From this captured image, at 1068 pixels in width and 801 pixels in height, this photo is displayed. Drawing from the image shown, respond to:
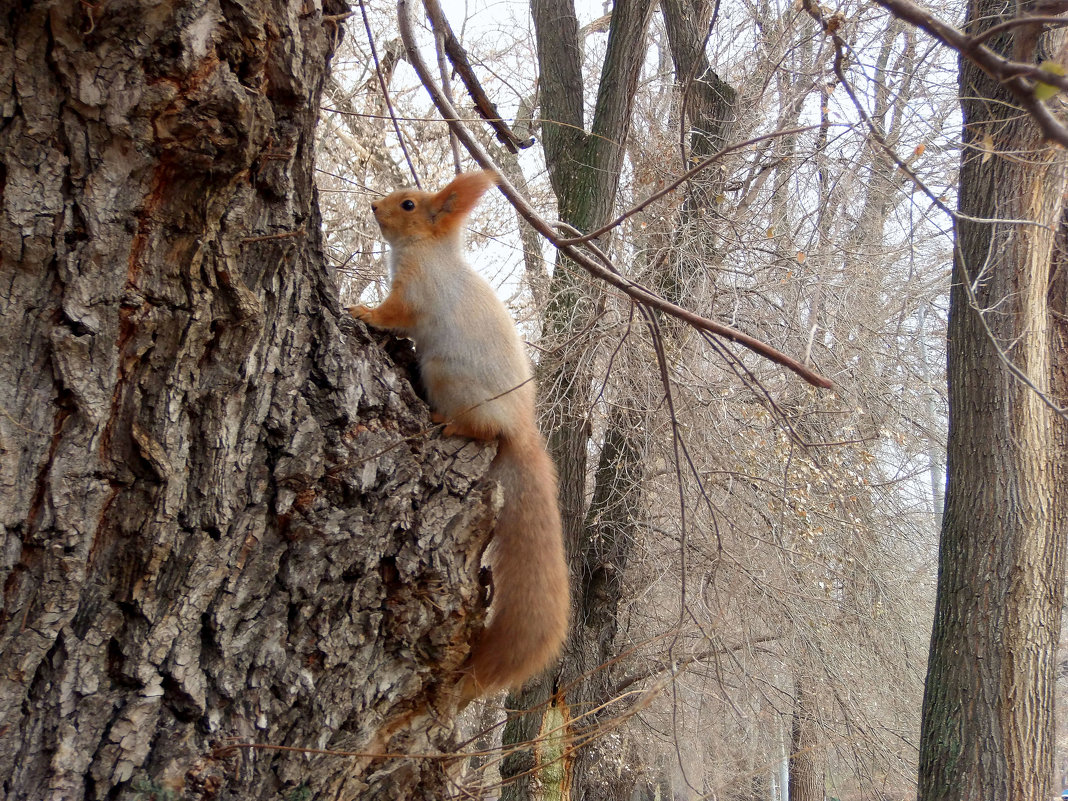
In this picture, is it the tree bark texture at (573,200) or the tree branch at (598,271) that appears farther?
the tree bark texture at (573,200)

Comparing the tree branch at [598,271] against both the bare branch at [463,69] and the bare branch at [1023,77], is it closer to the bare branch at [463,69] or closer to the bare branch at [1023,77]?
the bare branch at [463,69]

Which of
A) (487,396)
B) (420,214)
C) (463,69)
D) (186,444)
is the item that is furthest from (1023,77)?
→ (420,214)

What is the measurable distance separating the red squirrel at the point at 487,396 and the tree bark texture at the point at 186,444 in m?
0.45

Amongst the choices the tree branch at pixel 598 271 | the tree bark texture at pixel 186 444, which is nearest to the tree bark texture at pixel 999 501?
the tree branch at pixel 598 271

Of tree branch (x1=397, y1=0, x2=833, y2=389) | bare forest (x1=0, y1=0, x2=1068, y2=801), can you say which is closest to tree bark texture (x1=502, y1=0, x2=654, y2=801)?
bare forest (x1=0, y1=0, x2=1068, y2=801)

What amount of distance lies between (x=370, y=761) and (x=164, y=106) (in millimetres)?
1744

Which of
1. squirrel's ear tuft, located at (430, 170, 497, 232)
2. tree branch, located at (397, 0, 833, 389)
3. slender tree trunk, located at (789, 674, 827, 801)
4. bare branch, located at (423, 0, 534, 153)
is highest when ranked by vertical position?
bare branch, located at (423, 0, 534, 153)

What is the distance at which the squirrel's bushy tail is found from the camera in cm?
264

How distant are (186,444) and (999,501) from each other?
181 inches

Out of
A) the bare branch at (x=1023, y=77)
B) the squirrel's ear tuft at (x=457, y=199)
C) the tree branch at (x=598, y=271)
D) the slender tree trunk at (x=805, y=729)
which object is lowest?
the slender tree trunk at (x=805, y=729)

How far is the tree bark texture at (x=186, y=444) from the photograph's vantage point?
170 cm

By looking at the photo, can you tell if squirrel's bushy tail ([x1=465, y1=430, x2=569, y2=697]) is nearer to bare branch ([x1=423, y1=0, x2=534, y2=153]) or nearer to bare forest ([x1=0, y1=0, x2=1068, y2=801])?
bare forest ([x1=0, y1=0, x2=1068, y2=801])

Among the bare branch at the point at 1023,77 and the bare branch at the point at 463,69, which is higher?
the bare branch at the point at 463,69

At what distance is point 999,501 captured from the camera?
4.77 meters
